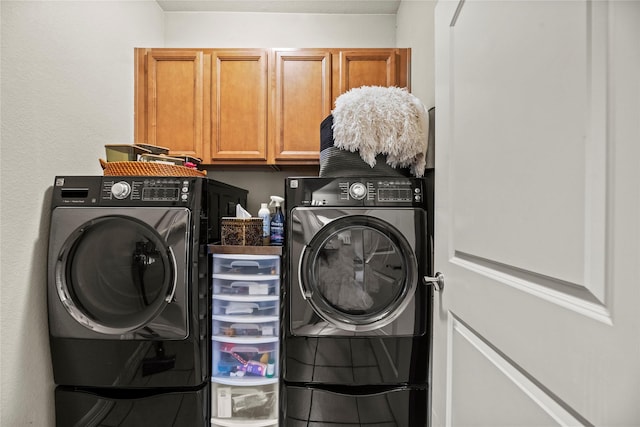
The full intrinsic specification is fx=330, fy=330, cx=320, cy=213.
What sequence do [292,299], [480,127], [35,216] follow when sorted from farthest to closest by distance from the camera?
[292,299] < [35,216] < [480,127]

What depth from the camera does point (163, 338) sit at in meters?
1.51

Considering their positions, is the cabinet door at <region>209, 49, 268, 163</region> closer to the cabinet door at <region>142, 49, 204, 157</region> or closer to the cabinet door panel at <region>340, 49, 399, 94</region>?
the cabinet door at <region>142, 49, 204, 157</region>

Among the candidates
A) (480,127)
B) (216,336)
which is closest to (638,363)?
(480,127)

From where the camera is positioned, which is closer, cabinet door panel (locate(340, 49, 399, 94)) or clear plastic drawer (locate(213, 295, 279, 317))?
clear plastic drawer (locate(213, 295, 279, 317))

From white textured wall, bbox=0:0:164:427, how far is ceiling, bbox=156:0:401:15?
2.66 ft

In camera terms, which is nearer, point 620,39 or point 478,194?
point 620,39

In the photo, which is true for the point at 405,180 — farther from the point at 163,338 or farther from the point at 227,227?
the point at 163,338

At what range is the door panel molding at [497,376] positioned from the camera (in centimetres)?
57

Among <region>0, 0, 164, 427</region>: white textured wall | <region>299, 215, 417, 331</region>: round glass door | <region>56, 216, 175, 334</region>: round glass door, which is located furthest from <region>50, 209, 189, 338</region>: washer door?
<region>299, 215, 417, 331</region>: round glass door

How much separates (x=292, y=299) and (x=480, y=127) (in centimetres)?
109

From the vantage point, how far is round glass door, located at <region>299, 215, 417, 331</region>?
1.56 metres

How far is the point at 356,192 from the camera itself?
62.1 inches

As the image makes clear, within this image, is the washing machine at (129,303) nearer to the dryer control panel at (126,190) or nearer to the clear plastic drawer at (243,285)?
the dryer control panel at (126,190)

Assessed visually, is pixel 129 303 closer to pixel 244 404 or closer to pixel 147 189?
pixel 147 189
